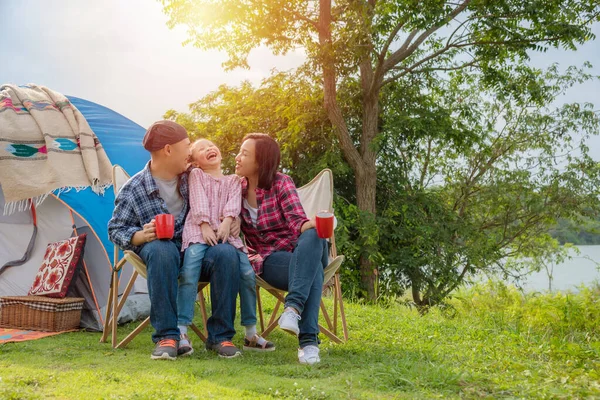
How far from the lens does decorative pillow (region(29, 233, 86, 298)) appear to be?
366 cm

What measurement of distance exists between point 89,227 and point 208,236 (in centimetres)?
158

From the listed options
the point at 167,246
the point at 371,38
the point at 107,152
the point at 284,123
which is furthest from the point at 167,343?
the point at 284,123

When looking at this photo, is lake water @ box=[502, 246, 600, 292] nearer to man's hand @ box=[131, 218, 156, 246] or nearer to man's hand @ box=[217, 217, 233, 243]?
man's hand @ box=[217, 217, 233, 243]

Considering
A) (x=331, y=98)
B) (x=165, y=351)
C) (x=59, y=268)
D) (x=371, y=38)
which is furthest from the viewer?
(x=331, y=98)

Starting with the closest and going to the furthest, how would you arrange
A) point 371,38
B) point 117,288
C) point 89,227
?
point 117,288 → point 89,227 → point 371,38

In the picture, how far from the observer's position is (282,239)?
2807mm

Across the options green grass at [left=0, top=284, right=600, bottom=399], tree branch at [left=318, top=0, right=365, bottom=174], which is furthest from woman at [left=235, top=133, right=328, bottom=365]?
tree branch at [left=318, top=0, right=365, bottom=174]

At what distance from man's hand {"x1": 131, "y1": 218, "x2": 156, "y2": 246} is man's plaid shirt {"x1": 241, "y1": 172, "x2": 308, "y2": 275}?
1.52 ft

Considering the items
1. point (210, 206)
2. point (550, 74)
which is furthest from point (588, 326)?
point (550, 74)

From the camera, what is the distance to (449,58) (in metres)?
8.23

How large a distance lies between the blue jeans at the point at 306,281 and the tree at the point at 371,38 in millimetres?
4269

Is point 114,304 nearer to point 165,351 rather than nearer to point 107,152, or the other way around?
point 165,351

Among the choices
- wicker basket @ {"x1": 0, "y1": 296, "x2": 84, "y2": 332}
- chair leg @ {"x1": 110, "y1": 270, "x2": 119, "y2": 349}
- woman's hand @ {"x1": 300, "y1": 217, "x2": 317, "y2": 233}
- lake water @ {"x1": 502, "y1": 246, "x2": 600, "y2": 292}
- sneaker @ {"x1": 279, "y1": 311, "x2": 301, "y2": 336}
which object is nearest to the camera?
sneaker @ {"x1": 279, "y1": 311, "x2": 301, "y2": 336}

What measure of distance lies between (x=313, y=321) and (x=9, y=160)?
90.5 inches
